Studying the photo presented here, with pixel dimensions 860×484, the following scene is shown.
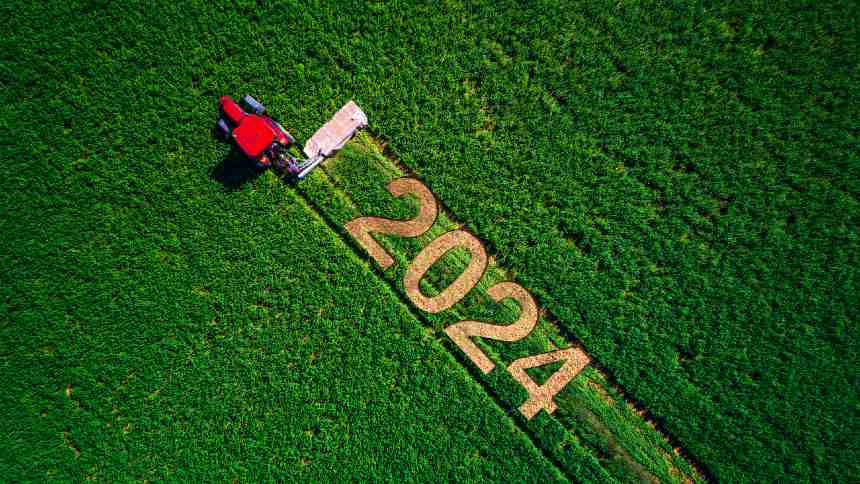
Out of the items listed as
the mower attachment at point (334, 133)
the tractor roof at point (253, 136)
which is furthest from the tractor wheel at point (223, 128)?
the mower attachment at point (334, 133)

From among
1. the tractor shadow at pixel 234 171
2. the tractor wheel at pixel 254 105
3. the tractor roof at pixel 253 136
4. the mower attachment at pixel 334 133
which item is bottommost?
the tractor shadow at pixel 234 171

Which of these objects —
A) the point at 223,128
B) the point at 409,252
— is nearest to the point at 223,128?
the point at 223,128

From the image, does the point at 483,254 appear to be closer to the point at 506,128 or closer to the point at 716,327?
the point at 506,128

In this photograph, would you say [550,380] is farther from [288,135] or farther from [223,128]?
[223,128]

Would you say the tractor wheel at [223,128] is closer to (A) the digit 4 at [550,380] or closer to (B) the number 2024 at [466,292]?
(B) the number 2024 at [466,292]

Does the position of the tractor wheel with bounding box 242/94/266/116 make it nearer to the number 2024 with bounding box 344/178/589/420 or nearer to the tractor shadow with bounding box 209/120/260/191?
the tractor shadow with bounding box 209/120/260/191
